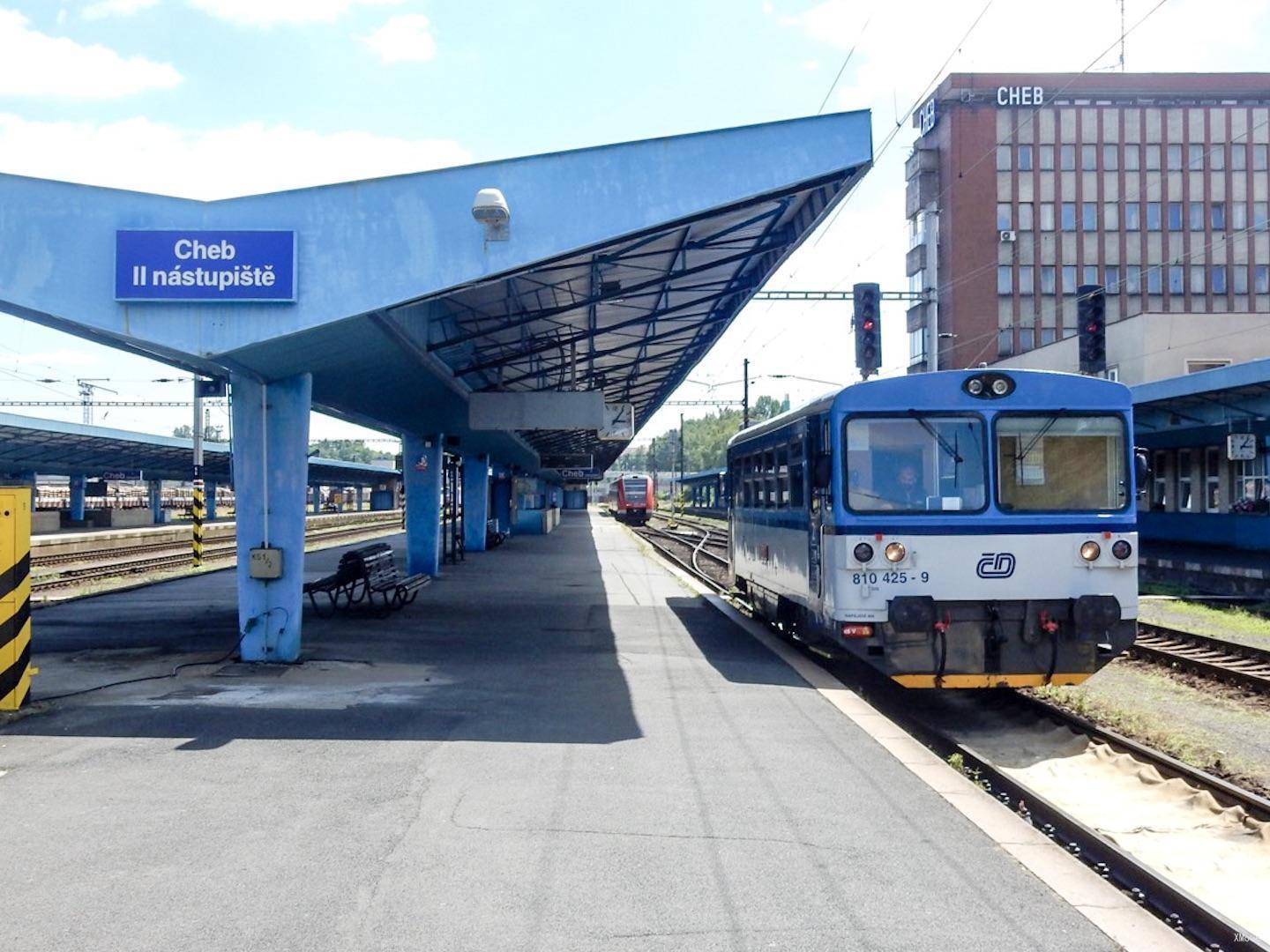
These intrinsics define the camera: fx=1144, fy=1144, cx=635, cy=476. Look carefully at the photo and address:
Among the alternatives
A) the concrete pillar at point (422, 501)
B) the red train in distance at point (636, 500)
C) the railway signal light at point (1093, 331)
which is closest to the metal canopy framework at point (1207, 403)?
the railway signal light at point (1093, 331)

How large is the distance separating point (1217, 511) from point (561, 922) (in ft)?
105

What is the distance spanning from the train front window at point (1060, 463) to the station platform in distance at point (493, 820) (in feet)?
7.65

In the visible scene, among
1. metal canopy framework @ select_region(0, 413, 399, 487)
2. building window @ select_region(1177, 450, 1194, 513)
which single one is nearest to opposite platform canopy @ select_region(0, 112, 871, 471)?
metal canopy framework @ select_region(0, 413, 399, 487)

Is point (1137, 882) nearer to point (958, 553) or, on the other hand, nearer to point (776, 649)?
point (958, 553)

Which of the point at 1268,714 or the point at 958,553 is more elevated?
the point at 958,553

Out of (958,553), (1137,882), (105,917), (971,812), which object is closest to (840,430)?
(958,553)

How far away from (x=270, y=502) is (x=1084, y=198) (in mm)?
60978

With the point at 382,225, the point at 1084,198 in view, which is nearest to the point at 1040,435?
the point at 382,225

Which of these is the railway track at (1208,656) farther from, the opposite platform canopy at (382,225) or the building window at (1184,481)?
the building window at (1184,481)

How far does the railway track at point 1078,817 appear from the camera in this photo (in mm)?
4898

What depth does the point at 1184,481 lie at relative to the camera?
3422 centimetres

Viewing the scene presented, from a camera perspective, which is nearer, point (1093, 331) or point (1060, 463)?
point (1060, 463)

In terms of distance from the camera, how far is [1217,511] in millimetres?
32031

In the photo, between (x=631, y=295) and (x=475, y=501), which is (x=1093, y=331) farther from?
(x=475, y=501)
